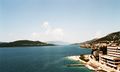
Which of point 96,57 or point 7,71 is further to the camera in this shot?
point 96,57

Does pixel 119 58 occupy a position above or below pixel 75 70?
above

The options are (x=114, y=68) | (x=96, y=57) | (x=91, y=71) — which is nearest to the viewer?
(x=114, y=68)

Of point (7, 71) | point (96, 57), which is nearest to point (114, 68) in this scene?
point (96, 57)

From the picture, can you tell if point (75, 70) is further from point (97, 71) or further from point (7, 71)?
point (7, 71)

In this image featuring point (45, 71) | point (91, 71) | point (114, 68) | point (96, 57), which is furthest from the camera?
point (96, 57)

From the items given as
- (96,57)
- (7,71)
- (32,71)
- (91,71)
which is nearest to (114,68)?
(91,71)

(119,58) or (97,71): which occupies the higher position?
(119,58)

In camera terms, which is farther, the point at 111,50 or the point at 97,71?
the point at 111,50

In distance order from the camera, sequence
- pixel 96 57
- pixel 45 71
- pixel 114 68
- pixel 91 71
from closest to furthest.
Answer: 1. pixel 114 68
2. pixel 91 71
3. pixel 45 71
4. pixel 96 57

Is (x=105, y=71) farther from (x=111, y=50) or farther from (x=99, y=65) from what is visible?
(x=111, y=50)
